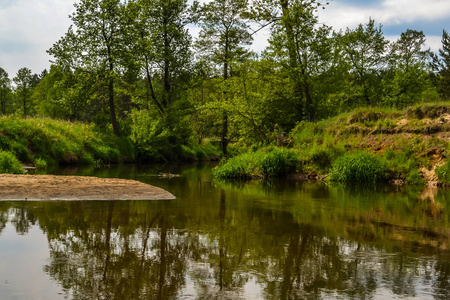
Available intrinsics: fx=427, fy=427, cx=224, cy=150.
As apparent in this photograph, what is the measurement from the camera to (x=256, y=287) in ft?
14.4

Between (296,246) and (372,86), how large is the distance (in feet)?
109

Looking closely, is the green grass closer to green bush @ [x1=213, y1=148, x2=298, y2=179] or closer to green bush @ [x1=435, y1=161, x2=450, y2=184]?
green bush @ [x1=213, y1=148, x2=298, y2=179]

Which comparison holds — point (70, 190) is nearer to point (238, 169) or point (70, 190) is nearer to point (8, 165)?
point (8, 165)

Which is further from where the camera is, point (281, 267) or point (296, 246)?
point (296, 246)

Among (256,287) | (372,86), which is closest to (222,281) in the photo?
(256,287)

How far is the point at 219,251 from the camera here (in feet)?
19.1

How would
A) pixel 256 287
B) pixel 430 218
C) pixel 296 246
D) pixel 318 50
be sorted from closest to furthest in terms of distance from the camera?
pixel 256 287 < pixel 296 246 < pixel 430 218 < pixel 318 50

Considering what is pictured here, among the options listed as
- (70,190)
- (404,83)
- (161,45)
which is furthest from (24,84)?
(70,190)

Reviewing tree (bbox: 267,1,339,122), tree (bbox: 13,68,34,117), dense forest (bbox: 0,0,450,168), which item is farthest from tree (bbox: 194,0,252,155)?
tree (bbox: 13,68,34,117)

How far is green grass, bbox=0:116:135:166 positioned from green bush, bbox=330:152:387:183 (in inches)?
587

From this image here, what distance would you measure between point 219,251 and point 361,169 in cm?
1304

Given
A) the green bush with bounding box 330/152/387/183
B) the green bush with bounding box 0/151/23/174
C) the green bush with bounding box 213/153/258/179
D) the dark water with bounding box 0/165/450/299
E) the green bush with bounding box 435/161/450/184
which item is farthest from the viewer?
Result: the green bush with bounding box 213/153/258/179

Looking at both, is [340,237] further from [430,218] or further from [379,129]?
[379,129]

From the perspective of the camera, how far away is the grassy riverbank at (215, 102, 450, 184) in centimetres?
1706
